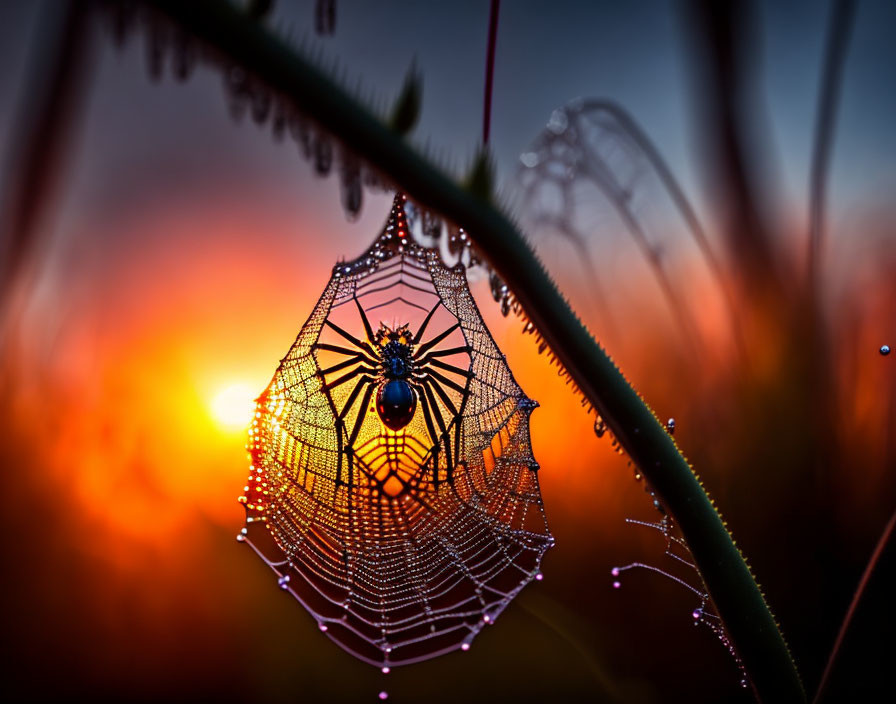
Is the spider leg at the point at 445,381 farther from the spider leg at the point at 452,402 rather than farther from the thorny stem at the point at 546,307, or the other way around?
the thorny stem at the point at 546,307

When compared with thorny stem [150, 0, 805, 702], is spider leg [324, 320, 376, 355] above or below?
above

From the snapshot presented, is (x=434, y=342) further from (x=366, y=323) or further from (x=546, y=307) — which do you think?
(x=546, y=307)

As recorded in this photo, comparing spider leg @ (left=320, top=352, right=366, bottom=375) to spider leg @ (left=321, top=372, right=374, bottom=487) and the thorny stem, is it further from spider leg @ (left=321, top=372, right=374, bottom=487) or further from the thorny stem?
the thorny stem

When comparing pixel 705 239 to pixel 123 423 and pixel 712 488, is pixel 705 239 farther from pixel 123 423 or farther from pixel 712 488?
pixel 123 423

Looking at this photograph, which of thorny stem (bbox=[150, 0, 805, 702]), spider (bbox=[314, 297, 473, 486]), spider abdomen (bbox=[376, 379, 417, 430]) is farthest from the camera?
spider (bbox=[314, 297, 473, 486])

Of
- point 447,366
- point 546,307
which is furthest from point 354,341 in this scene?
point 546,307

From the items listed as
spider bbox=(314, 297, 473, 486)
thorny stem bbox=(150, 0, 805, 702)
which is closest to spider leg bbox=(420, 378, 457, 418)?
spider bbox=(314, 297, 473, 486)

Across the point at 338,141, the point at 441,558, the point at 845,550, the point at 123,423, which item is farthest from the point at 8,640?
the point at 845,550

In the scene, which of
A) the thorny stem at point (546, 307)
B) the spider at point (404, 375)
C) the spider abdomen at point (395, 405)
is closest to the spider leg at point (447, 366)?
the spider at point (404, 375)
